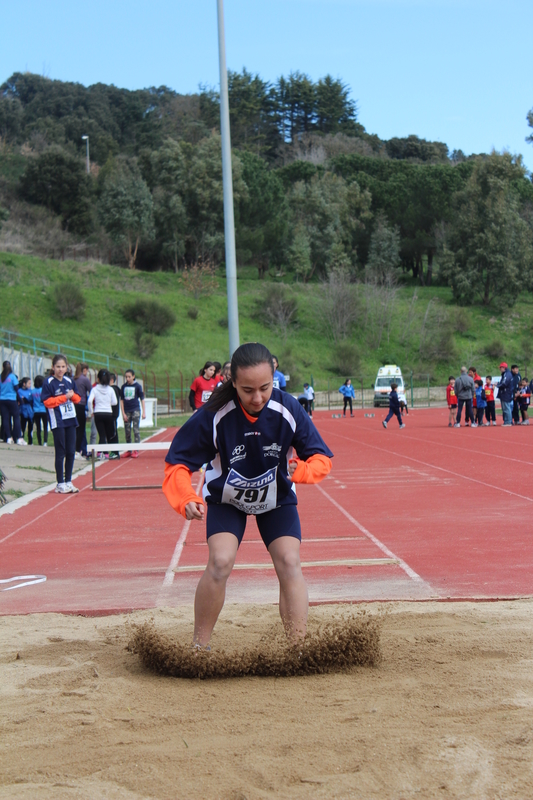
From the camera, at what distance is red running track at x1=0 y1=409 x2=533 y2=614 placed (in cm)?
586

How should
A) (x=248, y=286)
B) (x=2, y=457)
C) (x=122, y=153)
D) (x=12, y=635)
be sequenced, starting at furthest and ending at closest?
1. (x=122, y=153)
2. (x=248, y=286)
3. (x=2, y=457)
4. (x=12, y=635)

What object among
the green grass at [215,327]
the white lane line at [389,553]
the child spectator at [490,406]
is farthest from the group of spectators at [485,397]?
the green grass at [215,327]

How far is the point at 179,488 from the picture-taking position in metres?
3.98

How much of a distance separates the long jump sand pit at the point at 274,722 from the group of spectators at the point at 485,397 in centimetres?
2001

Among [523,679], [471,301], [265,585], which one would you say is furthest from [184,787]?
[471,301]

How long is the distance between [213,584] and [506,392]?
21.7m

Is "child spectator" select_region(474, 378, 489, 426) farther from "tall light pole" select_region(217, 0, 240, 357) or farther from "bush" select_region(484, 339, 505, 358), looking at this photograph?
"bush" select_region(484, 339, 505, 358)

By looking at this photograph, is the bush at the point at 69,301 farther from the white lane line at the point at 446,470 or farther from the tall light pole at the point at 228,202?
the tall light pole at the point at 228,202

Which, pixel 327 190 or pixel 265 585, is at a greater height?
pixel 327 190

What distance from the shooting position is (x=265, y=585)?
608cm

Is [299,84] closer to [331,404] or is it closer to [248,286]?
[248,286]

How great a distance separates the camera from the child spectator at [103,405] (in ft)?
52.1

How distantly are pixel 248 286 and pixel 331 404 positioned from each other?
54.6 ft

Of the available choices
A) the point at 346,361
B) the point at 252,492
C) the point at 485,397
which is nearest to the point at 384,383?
→ the point at 346,361
